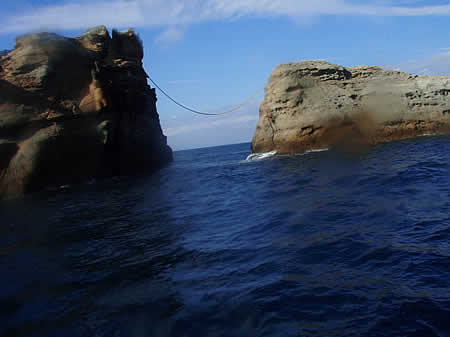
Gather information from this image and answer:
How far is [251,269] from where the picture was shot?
406cm

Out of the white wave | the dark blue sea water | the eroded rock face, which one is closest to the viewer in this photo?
the dark blue sea water

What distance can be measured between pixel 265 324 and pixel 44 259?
4.71 metres

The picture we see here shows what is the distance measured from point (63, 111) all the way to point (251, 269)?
682 inches

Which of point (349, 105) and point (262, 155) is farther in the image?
point (262, 155)

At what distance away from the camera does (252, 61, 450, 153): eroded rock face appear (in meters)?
19.6

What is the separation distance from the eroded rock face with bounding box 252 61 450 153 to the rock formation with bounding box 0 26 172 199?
11.3 m

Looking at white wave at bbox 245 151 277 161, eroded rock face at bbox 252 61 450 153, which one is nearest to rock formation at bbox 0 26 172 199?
white wave at bbox 245 151 277 161

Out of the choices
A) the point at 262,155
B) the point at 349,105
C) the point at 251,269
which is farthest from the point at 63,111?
the point at 349,105

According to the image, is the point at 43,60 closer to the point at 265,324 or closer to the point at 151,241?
the point at 151,241

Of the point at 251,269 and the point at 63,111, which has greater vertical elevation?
the point at 63,111

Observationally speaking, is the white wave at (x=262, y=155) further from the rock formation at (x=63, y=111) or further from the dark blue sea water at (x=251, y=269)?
the dark blue sea water at (x=251, y=269)

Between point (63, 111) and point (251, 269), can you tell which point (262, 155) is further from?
point (251, 269)

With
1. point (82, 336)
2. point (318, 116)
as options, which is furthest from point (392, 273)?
point (318, 116)

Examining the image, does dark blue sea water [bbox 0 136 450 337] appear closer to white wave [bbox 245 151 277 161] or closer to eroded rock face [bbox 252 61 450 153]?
eroded rock face [bbox 252 61 450 153]
